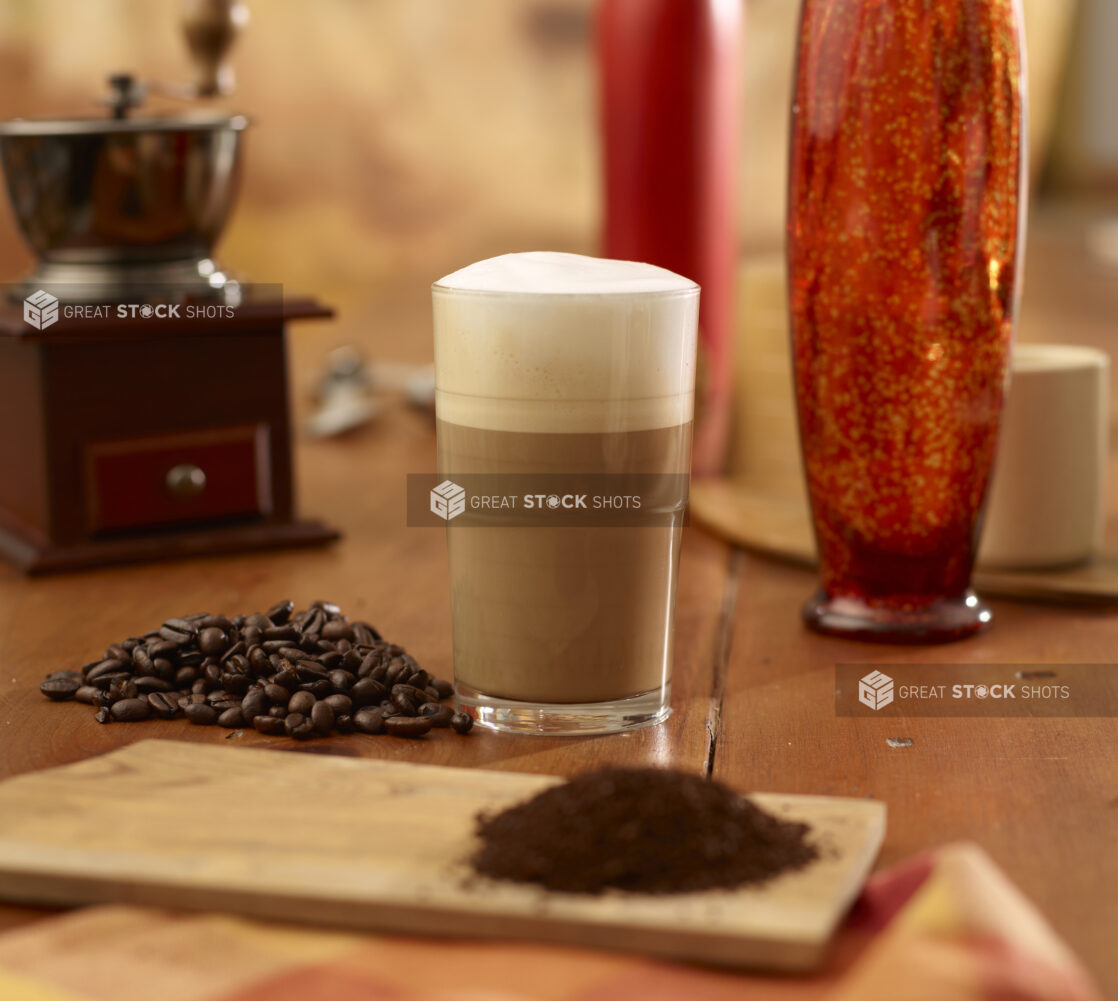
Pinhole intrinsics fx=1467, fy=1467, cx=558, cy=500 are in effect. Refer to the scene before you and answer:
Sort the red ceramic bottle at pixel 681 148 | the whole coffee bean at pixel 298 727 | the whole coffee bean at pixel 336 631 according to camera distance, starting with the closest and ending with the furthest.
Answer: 1. the whole coffee bean at pixel 298 727
2. the whole coffee bean at pixel 336 631
3. the red ceramic bottle at pixel 681 148

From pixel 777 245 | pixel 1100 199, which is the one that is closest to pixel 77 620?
pixel 777 245

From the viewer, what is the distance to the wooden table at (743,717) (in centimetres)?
71

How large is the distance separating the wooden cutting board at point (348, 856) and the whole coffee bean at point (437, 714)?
0.10 m

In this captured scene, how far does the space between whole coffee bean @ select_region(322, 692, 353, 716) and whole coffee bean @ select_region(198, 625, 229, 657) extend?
4.1 inches

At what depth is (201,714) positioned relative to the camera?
854 millimetres

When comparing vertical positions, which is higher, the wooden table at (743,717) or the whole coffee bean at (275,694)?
the whole coffee bean at (275,694)

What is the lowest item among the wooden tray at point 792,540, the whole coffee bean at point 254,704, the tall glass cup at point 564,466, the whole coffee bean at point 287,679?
the wooden tray at point 792,540

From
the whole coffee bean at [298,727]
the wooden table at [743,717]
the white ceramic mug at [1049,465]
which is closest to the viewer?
the wooden table at [743,717]

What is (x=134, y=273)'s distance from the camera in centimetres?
125

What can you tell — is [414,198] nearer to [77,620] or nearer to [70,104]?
[70,104]

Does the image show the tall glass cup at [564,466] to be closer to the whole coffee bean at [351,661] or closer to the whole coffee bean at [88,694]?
the whole coffee bean at [351,661]

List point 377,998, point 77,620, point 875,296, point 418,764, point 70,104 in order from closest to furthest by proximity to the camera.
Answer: point 377,998, point 418,764, point 875,296, point 77,620, point 70,104

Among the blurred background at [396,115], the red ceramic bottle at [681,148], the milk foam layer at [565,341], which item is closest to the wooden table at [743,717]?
the milk foam layer at [565,341]

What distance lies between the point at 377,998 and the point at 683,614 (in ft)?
1.96
